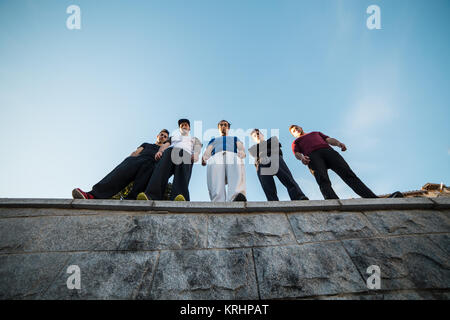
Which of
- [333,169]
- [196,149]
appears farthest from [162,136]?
[333,169]

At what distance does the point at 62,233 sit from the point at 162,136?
8.29 ft

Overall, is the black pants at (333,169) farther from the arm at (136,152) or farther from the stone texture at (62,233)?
the arm at (136,152)

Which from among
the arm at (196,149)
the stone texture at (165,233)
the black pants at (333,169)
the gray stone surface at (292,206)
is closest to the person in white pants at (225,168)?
the arm at (196,149)

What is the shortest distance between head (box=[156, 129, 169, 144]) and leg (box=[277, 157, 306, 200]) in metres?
2.34

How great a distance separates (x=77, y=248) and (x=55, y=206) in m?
0.76

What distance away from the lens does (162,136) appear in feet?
14.4

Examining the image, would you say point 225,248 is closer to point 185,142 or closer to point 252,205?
point 252,205

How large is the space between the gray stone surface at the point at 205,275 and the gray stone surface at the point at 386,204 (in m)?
1.34

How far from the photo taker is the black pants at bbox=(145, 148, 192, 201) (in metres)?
3.06

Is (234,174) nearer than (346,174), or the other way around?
(234,174)

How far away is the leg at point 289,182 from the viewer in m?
3.36

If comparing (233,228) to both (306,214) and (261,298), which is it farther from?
(306,214)
